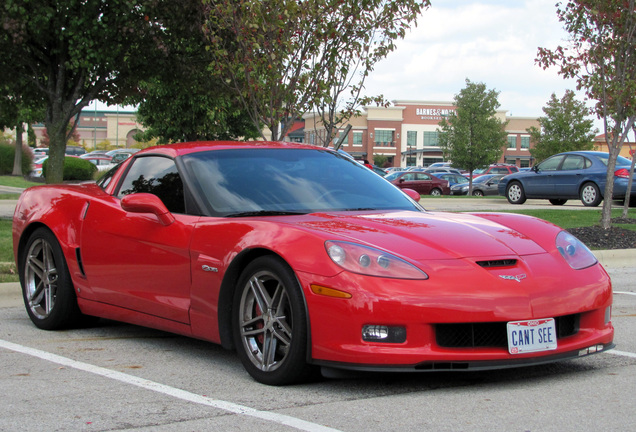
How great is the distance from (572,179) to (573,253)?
18072 mm

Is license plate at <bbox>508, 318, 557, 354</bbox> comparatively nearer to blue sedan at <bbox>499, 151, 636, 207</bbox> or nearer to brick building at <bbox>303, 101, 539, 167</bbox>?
blue sedan at <bbox>499, 151, 636, 207</bbox>

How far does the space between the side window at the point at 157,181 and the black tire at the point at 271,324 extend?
3.23ft

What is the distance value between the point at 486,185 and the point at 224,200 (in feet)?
122

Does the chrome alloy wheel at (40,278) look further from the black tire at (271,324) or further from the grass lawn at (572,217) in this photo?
the grass lawn at (572,217)

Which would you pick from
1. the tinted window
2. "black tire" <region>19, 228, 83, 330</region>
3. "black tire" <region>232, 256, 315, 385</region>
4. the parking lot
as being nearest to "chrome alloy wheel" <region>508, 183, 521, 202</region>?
the tinted window

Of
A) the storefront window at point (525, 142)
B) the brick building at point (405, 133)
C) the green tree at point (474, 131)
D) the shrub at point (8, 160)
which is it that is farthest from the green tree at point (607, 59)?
the storefront window at point (525, 142)

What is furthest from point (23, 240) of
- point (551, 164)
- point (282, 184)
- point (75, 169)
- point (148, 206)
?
point (75, 169)

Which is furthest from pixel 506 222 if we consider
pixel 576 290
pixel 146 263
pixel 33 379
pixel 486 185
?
pixel 486 185

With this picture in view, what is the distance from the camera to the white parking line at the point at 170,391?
3.70 metres

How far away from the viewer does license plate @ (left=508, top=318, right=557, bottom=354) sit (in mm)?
4188

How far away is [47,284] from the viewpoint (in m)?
6.34

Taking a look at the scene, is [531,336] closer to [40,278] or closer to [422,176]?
[40,278]

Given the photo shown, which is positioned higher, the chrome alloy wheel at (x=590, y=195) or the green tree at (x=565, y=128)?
the green tree at (x=565, y=128)

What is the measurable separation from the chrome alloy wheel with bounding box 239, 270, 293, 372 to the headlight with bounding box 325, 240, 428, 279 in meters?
0.35
